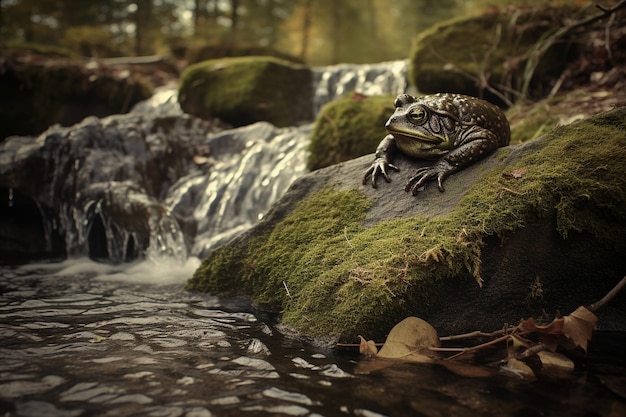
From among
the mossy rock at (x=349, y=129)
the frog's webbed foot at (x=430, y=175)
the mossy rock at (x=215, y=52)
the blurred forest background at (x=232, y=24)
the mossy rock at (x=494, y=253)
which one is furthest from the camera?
the blurred forest background at (x=232, y=24)

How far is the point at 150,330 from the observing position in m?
3.29

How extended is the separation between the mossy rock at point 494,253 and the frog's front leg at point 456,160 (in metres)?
0.13

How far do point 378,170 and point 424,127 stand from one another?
0.58 metres

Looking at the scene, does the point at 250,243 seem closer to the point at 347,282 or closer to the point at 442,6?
the point at 347,282

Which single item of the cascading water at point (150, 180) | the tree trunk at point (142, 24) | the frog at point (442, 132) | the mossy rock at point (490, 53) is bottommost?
the cascading water at point (150, 180)

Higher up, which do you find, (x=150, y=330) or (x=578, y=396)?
(x=578, y=396)

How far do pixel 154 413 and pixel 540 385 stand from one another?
1.88 meters

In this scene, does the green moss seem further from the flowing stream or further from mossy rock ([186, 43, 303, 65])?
the flowing stream

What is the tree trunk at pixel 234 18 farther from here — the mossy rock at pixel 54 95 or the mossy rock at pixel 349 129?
the mossy rock at pixel 349 129

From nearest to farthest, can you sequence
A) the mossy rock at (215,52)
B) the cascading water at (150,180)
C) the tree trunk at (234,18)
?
the cascading water at (150,180) → the mossy rock at (215,52) → the tree trunk at (234,18)

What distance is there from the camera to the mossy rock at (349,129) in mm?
6523

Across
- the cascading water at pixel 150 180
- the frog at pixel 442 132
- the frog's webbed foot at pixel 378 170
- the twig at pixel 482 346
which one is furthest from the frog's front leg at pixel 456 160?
the cascading water at pixel 150 180

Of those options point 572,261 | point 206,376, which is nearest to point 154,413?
point 206,376

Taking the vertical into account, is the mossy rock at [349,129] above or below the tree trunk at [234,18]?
below
